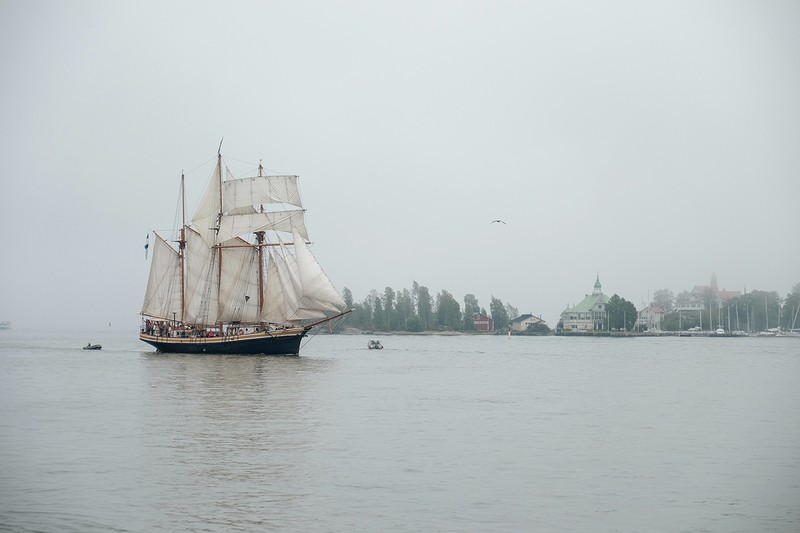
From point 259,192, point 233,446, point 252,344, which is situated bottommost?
point 233,446

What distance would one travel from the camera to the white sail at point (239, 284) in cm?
9706

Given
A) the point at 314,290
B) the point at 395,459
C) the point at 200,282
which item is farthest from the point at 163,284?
the point at 395,459

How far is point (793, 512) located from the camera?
19641 millimetres

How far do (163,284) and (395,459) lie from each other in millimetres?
77217

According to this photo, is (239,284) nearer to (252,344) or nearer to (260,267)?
(260,267)

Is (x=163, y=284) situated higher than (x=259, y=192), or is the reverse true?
(x=259, y=192)

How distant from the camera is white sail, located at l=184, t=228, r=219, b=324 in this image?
319 feet

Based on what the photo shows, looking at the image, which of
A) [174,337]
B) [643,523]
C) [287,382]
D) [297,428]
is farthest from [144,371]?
[643,523]

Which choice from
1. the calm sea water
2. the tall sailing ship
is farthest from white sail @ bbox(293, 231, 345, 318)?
the calm sea water

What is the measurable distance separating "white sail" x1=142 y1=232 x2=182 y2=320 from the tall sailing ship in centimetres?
11

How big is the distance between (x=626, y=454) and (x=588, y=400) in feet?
57.0

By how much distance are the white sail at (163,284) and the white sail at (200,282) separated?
5.00ft

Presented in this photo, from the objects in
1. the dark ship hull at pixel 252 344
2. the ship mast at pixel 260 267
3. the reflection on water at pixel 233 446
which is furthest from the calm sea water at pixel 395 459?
the ship mast at pixel 260 267

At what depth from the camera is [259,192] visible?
102062 mm
